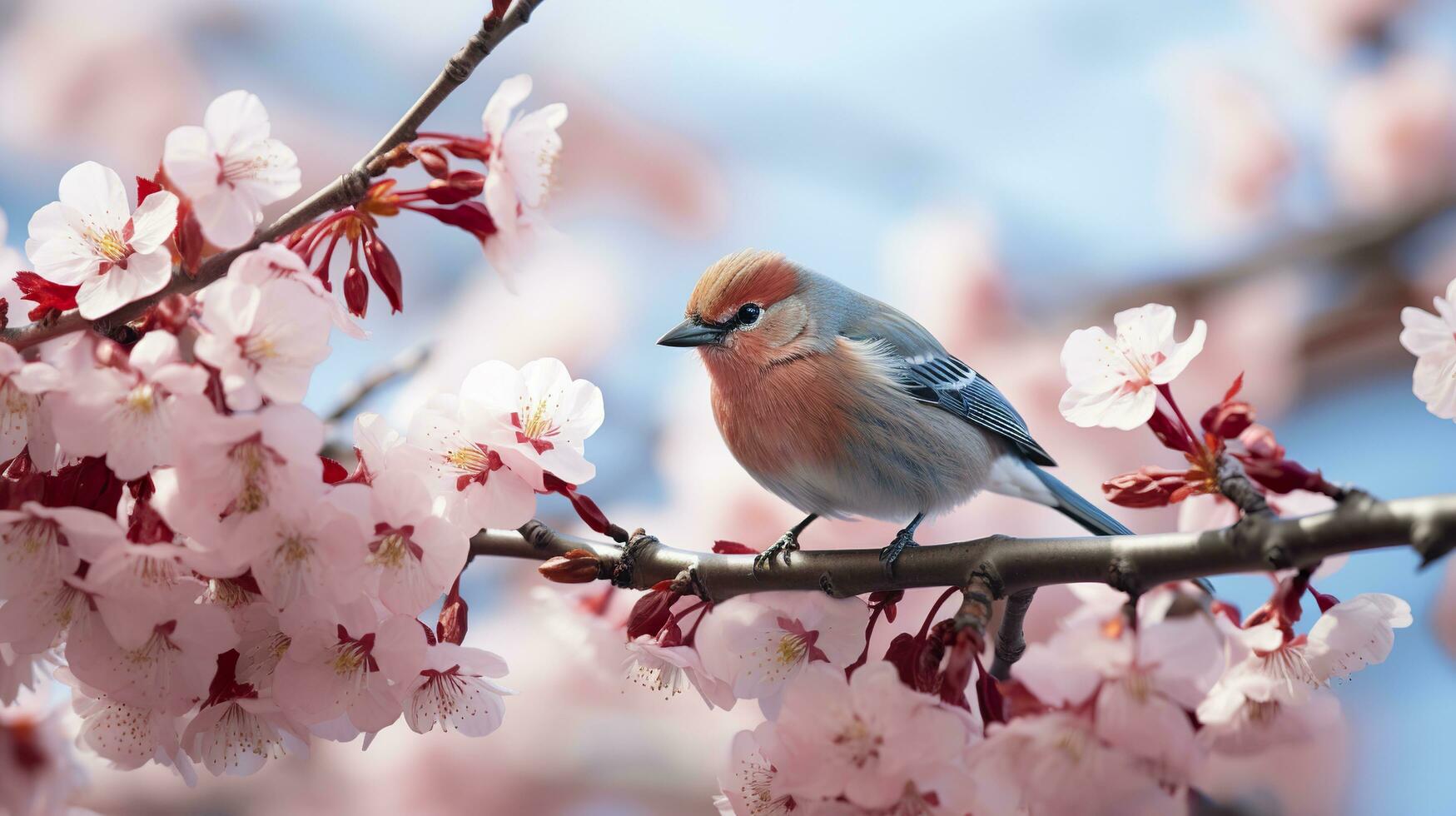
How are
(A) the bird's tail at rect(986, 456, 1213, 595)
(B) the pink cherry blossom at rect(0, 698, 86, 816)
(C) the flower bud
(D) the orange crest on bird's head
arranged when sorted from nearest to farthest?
1. (C) the flower bud
2. (B) the pink cherry blossom at rect(0, 698, 86, 816)
3. (D) the orange crest on bird's head
4. (A) the bird's tail at rect(986, 456, 1213, 595)

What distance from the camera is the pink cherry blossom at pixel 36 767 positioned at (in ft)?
3.76

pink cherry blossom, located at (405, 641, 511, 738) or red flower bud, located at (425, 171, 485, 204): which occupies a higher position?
red flower bud, located at (425, 171, 485, 204)

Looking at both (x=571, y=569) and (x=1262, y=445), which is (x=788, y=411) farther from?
(x=1262, y=445)

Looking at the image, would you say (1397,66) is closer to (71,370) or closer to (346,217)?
(346,217)

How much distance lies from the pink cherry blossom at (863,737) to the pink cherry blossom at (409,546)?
31 cm

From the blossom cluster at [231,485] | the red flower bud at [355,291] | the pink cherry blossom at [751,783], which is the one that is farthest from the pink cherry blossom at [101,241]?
the pink cherry blossom at [751,783]

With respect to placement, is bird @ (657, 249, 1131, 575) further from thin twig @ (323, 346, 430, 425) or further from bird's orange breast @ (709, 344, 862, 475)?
thin twig @ (323, 346, 430, 425)

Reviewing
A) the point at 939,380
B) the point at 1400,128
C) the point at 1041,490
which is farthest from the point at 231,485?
the point at 1400,128

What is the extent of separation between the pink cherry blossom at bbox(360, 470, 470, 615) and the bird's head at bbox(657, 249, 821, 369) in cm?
70

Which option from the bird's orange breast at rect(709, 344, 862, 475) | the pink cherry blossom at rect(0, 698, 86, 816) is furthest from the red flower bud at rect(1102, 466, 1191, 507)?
the pink cherry blossom at rect(0, 698, 86, 816)

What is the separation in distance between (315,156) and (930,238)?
2.03m

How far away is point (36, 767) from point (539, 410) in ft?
2.51

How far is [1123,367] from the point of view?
889 mm

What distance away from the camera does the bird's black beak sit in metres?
1.50
